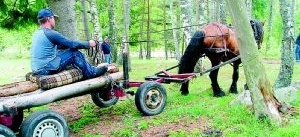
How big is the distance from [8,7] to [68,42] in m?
4.48

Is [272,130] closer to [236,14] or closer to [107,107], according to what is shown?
[236,14]

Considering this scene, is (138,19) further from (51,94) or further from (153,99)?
(51,94)

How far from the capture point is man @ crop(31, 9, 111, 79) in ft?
24.2

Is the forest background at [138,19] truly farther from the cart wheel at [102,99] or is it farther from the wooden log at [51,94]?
the cart wheel at [102,99]

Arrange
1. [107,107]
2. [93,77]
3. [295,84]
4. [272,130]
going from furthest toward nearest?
[295,84] < [107,107] < [93,77] < [272,130]

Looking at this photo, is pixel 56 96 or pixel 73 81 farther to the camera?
pixel 73 81

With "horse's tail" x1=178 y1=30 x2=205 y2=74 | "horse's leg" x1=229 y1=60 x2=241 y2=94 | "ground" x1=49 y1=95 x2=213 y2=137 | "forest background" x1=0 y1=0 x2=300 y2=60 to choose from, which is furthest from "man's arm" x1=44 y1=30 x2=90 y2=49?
"horse's leg" x1=229 y1=60 x2=241 y2=94

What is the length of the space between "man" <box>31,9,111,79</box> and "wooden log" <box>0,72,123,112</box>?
508 millimetres

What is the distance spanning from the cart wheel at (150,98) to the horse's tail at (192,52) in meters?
1.88

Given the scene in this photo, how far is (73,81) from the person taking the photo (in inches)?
297

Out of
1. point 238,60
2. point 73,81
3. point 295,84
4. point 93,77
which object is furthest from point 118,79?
point 295,84

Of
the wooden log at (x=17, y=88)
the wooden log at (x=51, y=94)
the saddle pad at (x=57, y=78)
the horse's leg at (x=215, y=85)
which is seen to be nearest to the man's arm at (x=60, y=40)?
the saddle pad at (x=57, y=78)

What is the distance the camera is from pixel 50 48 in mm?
7492

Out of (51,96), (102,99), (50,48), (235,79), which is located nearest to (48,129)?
(51,96)
